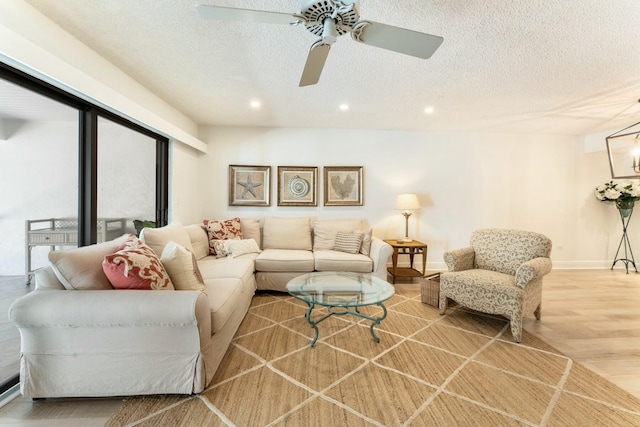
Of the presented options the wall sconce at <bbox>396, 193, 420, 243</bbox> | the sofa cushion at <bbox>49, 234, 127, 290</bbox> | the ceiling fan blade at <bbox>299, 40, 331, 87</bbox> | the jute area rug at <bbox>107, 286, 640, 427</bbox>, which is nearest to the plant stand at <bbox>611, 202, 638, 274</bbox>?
the wall sconce at <bbox>396, 193, 420, 243</bbox>

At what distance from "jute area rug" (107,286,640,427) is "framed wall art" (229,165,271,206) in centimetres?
227

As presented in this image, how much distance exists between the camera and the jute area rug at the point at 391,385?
1412 mm

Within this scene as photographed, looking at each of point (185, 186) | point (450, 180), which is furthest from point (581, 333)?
point (185, 186)

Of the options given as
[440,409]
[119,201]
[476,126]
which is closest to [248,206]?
[119,201]

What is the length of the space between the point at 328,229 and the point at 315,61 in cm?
250

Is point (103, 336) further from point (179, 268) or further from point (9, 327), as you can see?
point (9, 327)

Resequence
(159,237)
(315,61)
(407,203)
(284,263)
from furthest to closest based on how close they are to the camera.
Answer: (407,203), (284,263), (159,237), (315,61)

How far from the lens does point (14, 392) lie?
156cm

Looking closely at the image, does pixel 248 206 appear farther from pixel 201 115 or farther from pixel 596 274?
pixel 596 274

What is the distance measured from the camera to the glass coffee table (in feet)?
6.98

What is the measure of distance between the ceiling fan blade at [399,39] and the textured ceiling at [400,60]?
1.01ft

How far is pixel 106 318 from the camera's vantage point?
1438 mm

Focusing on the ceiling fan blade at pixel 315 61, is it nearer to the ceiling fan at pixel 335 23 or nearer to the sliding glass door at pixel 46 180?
the ceiling fan at pixel 335 23

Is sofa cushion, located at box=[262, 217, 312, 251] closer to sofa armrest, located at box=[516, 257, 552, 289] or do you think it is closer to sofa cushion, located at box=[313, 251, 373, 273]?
sofa cushion, located at box=[313, 251, 373, 273]
